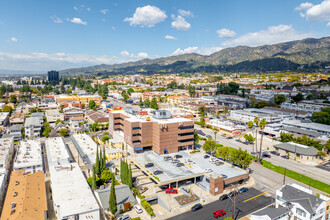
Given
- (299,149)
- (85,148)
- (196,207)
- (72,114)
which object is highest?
(72,114)

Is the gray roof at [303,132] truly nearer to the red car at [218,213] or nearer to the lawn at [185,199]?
the lawn at [185,199]

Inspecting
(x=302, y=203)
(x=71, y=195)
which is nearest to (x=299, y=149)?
(x=302, y=203)

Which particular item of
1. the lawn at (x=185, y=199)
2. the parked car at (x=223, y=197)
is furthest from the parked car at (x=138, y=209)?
the parked car at (x=223, y=197)

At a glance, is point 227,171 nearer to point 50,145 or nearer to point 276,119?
point 50,145

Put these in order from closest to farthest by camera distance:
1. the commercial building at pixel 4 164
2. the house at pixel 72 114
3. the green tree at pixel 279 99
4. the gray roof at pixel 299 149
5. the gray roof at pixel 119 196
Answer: the gray roof at pixel 119 196, the commercial building at pixel 4 164, the gray roof at pixel 299 149, the house at pixel 72 114, the green tree at pixel 279 99

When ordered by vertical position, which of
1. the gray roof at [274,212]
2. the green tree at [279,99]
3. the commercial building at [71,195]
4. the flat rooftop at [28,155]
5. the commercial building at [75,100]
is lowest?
the commercial building at [71,195]

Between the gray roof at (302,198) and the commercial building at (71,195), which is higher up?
the gray roof at (302,198)

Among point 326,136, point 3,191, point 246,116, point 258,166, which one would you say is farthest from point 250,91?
point 3,191

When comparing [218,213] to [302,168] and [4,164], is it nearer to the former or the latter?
[302,168]

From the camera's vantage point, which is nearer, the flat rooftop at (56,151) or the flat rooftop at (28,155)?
the flat rooftop at (28,155)
